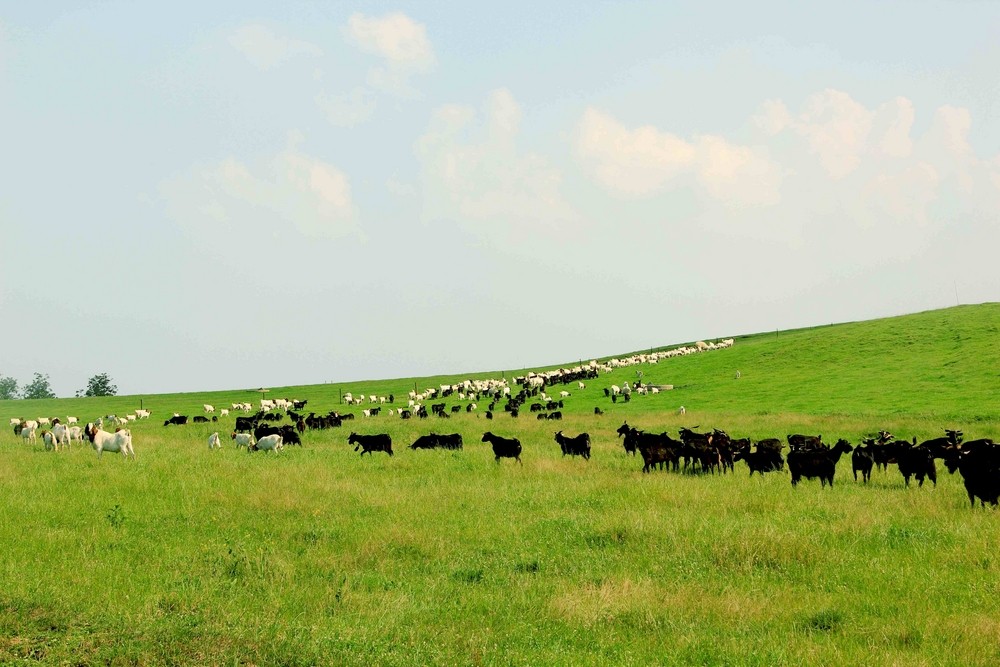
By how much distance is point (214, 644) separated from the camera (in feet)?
25.2

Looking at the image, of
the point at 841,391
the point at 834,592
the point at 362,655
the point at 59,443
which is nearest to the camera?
the point at 362,655

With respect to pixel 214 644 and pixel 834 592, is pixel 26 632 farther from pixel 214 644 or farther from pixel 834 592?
pixel 834 592

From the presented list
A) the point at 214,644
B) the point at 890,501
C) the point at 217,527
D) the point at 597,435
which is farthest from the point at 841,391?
the point at 214,644

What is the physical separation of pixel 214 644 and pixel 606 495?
1067cm

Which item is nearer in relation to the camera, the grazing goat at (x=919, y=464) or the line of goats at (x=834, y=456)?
the line of goats at (x=834, y=456)

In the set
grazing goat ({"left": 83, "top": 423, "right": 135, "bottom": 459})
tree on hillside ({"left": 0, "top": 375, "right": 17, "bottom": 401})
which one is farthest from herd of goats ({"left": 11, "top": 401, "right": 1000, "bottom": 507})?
tree on hillside ({"left": 0, "top": 375, "right": 17, "bottom": 401})

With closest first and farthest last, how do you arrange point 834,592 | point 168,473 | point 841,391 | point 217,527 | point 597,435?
1. point 834,592
2. point 217,527
3. point 168,473
4. point 597,435
5. point 841,391

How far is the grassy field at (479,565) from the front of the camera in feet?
25.6

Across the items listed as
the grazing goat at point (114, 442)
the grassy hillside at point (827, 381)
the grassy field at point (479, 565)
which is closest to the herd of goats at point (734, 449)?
the grazing goat at point (114, 442)

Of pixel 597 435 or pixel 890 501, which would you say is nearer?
pixel 890 501

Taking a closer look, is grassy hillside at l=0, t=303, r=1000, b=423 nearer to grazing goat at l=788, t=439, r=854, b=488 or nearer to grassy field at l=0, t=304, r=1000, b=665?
grazing goat at l=788, t=439, r=854, b=488

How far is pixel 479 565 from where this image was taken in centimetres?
1106

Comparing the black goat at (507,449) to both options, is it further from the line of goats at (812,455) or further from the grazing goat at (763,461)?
the grazing goat at (763,461)

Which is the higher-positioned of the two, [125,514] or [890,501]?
[125,514]
